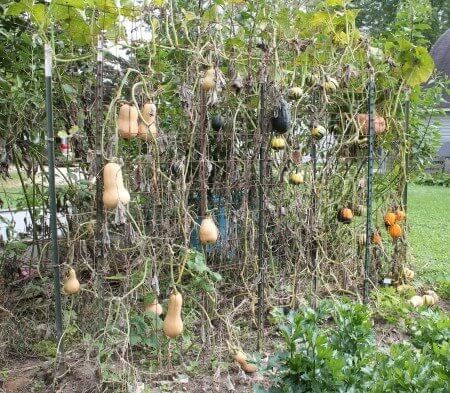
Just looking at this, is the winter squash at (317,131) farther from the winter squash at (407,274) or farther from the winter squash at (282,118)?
the winter squash at (407,274)

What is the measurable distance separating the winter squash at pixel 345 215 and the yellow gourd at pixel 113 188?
2.61 metres

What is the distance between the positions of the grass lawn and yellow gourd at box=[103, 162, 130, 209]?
3.86 metres

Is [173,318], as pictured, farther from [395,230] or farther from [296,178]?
[395,230]

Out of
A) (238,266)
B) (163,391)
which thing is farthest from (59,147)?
(163,391)

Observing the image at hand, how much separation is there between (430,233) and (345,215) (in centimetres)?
447

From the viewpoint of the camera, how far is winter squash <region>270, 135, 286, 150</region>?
4191mm

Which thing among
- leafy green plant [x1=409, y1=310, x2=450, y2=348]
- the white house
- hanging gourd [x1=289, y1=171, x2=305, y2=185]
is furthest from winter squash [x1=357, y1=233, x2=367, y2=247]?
the white house

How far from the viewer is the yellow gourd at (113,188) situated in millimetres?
2967

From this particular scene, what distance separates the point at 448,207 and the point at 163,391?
10237 millimetres

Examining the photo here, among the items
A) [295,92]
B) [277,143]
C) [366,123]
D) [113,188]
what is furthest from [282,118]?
[113,188]

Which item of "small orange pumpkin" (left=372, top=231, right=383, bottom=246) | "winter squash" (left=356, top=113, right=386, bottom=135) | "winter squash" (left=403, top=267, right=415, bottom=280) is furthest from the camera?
"winter squash" (left=403, top=267, right=415, bottom=280)

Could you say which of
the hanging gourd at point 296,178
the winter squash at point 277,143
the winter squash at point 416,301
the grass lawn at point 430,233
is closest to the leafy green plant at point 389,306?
the winter squash at point 416,301

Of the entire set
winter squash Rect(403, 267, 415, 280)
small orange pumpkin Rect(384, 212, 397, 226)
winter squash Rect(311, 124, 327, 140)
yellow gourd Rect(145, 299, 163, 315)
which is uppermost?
winter squash Rect(311, 124, 327, 140)

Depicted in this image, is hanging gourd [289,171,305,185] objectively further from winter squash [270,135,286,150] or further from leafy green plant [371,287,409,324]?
leafy green plant [371,287,409,324]
